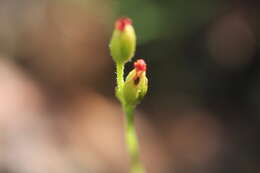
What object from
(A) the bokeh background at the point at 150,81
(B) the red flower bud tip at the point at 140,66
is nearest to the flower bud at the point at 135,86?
(B) the red flower bud tip at the point at 140,66

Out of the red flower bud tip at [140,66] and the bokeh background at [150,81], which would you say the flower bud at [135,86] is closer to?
the red flower bud tip at [140,66]

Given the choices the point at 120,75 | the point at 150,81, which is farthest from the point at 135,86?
the point at 150,81

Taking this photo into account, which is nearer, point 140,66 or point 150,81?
point 140,66

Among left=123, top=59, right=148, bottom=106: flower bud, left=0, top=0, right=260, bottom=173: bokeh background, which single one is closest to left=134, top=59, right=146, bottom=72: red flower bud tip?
left=123, top=59, right=148, bottom=106: flower bud

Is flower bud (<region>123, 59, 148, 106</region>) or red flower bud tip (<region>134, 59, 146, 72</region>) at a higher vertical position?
red flower bud tip (<region>134, 59, 146, 72</region>)

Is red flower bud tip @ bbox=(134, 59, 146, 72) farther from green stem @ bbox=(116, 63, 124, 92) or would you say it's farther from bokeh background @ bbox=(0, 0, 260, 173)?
bokeh background @ bbox=(0, 0, 260, 173)

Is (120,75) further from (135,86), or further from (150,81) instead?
(150,81)

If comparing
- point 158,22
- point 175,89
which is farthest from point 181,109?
point 158,22
